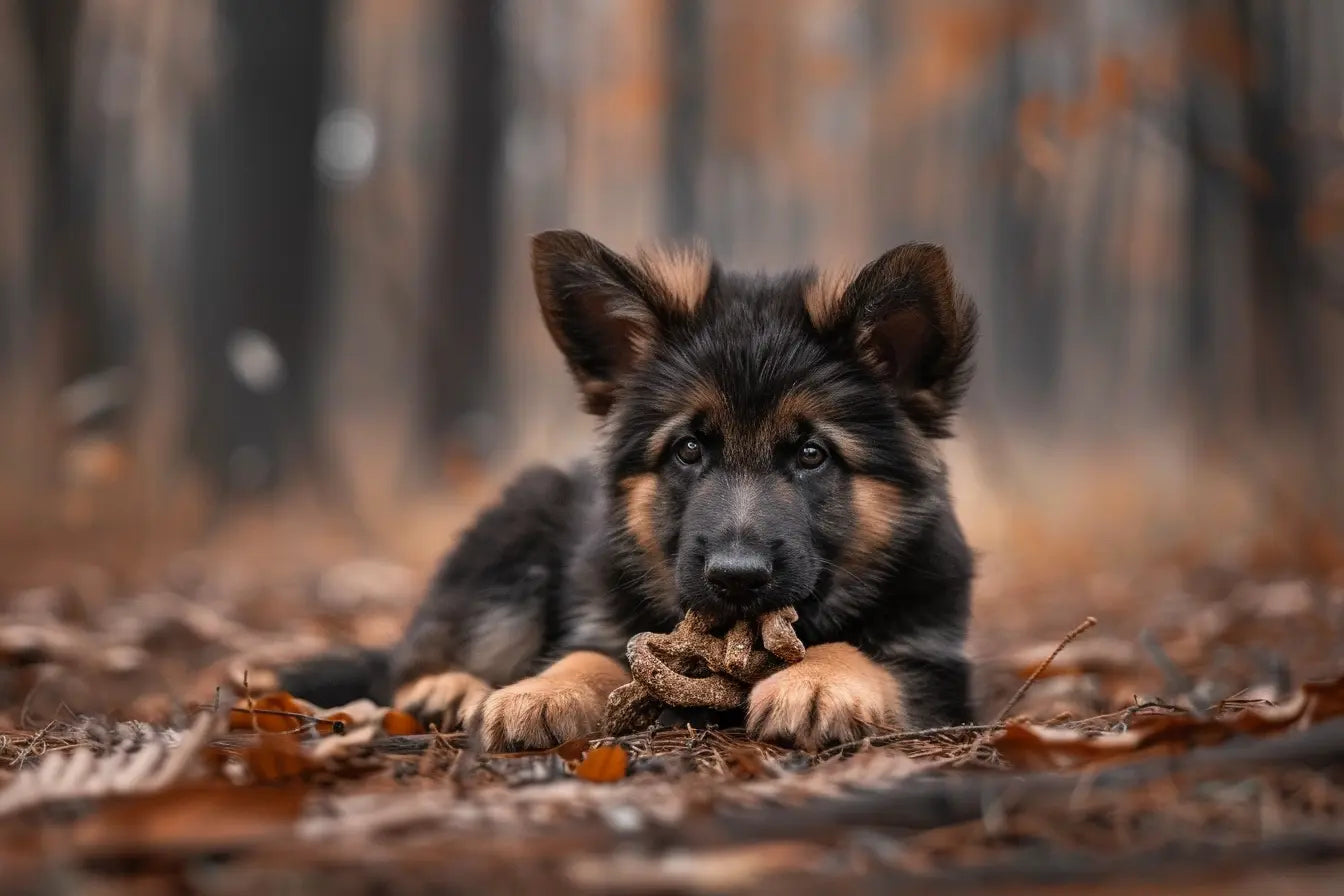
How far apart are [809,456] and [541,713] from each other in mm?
1208

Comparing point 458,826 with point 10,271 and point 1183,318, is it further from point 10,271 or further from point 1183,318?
point 1183,318

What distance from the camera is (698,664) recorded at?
3443 millimetres

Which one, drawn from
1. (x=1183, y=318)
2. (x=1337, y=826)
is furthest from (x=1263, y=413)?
(x=1337, y=826)

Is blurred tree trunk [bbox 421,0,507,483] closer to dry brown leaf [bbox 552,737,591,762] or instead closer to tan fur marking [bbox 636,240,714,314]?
tan fur marking [bbox 636,240,714,314]

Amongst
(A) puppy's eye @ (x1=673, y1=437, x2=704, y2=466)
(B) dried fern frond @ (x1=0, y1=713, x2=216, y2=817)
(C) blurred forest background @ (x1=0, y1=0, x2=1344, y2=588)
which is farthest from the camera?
(C) blurred forest background @ (x1=0, y1=0, x2=1344, y2=588)

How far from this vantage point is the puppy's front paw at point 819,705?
3.02 meters

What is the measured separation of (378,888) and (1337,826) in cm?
159

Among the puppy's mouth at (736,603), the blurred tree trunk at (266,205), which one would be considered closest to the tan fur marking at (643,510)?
the puppy's mouth at (736,603)

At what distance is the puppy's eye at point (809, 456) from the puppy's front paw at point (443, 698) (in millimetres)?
1357

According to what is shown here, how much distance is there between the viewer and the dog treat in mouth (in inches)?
130

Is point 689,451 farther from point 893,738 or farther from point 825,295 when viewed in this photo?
point 893,738

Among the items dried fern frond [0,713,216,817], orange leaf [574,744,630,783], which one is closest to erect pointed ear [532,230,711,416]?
orange leaf [574,744,630,783]

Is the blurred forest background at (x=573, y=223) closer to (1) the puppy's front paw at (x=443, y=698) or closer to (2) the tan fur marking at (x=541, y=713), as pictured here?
(1) the puppy's front paw at (x=443, y=698)

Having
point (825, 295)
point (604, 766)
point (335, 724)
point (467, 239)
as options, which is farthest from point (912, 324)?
point (467, 239)
